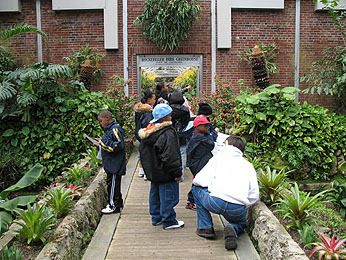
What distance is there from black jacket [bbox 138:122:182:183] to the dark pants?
0.69 metres

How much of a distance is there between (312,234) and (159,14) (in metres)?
8.19

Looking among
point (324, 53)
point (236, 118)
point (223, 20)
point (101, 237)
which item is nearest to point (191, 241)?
point (101, 237)

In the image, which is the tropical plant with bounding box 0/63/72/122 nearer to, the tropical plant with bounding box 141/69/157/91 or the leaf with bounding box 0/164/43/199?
the tropical plant with bounding box 141/69/157/91

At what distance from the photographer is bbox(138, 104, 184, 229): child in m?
4.36

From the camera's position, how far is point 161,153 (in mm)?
4398

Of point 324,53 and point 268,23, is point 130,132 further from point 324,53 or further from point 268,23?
point 324,53

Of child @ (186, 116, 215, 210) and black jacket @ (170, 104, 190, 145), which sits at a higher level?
black jacket @ (170, 104, 190, 145)

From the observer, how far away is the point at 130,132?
346 inches

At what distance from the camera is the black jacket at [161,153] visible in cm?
434

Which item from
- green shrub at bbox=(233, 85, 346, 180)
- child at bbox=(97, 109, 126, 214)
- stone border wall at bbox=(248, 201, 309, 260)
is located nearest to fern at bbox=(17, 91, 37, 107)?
child at bbox=(97, 109, 126, 214)

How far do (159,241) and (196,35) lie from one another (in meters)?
8.04

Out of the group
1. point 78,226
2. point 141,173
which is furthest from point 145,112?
point 78,226

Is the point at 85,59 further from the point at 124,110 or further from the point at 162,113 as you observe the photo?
the point at 162,113

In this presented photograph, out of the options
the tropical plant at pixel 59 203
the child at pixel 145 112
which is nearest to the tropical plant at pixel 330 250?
the tropical plant at pixel 59 203
